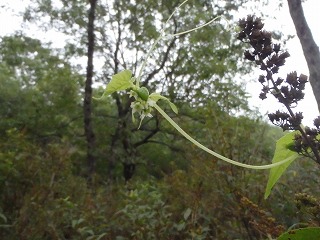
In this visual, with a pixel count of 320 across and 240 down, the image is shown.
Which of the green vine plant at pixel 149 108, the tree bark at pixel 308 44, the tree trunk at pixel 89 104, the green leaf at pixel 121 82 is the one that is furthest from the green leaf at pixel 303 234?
the tree trunk at pixel 89 104

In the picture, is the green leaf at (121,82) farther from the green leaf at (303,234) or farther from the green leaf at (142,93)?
the green leaf at (303,234)

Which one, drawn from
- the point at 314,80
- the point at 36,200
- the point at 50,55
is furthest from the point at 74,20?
the point at 314,80

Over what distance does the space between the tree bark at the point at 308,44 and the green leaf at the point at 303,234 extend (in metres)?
0.22

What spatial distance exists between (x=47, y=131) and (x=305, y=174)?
10.5m

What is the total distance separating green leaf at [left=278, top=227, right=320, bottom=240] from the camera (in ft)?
2.83

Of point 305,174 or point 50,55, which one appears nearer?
point 305,174

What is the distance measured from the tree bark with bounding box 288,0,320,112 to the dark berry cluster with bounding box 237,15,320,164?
100 mm

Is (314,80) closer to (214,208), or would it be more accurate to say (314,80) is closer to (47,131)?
(214,208)

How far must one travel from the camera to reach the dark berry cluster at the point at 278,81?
0.87 m

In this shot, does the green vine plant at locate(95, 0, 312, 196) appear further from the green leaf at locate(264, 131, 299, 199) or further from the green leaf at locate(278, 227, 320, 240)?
the green leaf at locate(278, 227, 320, 240)

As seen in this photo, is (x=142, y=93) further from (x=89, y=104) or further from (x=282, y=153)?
(x=89, y=104)

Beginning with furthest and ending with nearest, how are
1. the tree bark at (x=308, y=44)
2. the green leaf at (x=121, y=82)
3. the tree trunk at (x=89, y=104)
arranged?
the tree trunk at (x=89, y=104) → the green leaf at (x=121, y=82) → the tree bark at (x=308, y=44)

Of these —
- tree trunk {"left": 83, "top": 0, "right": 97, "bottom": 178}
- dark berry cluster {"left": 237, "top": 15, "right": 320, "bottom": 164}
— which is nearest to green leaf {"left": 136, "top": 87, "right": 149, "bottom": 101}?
dark berry cluster {"left": 237, "top": 15, "right": 320, "bottom": 164}

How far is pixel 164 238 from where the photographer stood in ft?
11.9
